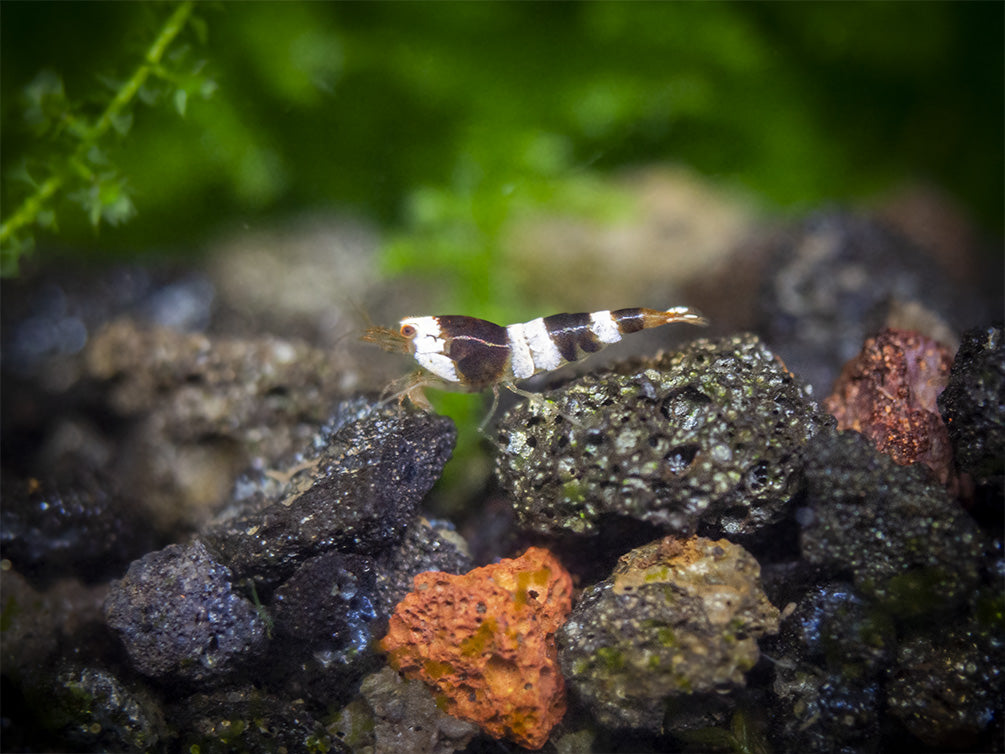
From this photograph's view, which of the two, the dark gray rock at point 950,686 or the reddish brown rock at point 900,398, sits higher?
the reddish brown rock at point 900,398

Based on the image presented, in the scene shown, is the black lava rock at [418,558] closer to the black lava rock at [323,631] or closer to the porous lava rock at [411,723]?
the black lava rock at [323,631]

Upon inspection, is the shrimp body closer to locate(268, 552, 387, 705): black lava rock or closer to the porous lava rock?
locate(268, 552, 387, 705): black lava rock

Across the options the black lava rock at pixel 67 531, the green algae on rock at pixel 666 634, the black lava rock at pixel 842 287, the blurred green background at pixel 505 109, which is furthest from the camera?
the blurred green background at pixel 505 109

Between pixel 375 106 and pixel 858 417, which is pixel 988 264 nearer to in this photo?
pixel 858 417

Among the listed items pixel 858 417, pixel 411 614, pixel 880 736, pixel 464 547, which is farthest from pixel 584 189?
pixel 880 736

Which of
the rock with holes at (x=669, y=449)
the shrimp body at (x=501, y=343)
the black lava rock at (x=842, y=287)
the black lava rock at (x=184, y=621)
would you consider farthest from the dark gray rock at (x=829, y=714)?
the black lava rock at (x=842, y=287)

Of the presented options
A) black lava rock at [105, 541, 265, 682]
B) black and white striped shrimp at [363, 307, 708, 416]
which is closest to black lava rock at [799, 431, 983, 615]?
black and white striped shrimp at [363, 307, 708, 416]

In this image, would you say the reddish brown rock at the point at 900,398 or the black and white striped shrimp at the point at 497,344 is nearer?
the reddish brown rock at the point at 900,398
